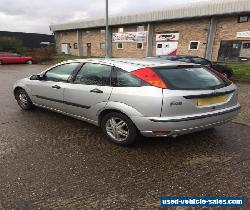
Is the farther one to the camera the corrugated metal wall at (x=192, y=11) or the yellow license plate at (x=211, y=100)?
the corrugated metal wall at (x=192, y=11)

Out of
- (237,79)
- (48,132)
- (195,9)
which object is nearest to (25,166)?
(48,132)

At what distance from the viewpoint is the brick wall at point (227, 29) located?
60.2 ft

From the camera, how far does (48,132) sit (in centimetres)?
446

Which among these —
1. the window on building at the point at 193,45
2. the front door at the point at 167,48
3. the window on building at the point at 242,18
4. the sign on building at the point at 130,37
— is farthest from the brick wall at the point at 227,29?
the sign on building at the point at 130,37

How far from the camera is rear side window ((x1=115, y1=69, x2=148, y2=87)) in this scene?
Result: 3.50 metres

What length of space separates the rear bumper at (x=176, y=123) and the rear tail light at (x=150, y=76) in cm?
48

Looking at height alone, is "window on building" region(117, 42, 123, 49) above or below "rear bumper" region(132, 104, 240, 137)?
below

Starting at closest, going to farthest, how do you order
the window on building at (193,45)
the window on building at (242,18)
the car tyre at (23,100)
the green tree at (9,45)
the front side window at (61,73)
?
1. the front side window at (61,73)
2. the car tyre at (23,100)
3. the window on building at (242,18)
4. the window on building at (193,45)
5. the green tree at (9,45)

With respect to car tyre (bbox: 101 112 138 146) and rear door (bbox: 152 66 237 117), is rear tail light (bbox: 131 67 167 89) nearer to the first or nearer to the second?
rear door (bbox: 152 66 237 117)

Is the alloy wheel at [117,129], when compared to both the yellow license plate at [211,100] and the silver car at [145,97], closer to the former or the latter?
the silver car at [145,97]

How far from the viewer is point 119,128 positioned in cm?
382

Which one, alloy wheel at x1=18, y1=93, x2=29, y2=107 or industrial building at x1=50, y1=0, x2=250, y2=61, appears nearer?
alloy wheel at x1=18, y1=93, x2=29, y2=107

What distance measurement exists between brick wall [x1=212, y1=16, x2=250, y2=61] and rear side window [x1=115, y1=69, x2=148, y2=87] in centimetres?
1777

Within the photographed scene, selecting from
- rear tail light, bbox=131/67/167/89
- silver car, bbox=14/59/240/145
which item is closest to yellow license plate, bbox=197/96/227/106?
silver car, bbox=14/59/240/145
